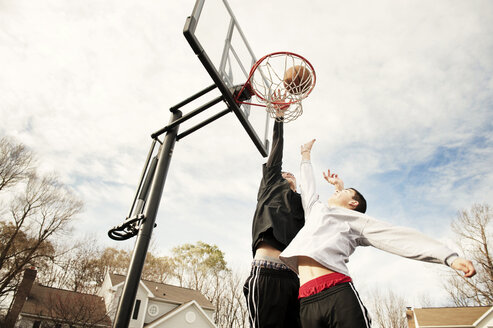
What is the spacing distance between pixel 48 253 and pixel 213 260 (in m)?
14.7

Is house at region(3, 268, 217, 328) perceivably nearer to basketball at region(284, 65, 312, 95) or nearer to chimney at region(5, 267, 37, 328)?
chimney at region(5, 267, 37, 328)

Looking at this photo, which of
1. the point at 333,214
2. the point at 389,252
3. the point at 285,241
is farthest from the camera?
the point at 285,241

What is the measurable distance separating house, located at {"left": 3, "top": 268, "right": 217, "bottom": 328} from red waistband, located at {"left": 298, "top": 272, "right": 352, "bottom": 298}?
64.1 ft

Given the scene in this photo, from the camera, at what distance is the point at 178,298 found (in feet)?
73.0

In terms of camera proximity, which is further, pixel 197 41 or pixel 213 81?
pixel 213 81

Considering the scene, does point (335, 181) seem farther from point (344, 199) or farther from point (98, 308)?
point (98, 308)

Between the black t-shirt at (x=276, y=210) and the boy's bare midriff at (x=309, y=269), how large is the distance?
0.64m

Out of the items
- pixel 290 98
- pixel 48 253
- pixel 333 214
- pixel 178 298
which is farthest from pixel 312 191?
pixel 48 253

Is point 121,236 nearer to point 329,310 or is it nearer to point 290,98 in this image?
point 329,310

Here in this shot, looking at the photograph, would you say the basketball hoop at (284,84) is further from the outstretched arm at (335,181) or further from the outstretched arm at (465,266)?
the outstretched arm at (465,266)

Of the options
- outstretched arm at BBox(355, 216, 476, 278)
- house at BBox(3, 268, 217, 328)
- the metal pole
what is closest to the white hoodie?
outstretched arm at BBox(355, 216, 476, 278)

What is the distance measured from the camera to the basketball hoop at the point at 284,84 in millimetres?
4594

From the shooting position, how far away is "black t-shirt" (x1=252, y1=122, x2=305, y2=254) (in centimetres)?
334

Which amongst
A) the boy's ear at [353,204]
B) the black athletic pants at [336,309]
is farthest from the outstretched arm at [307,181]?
the black athletic pants at [336,309]
